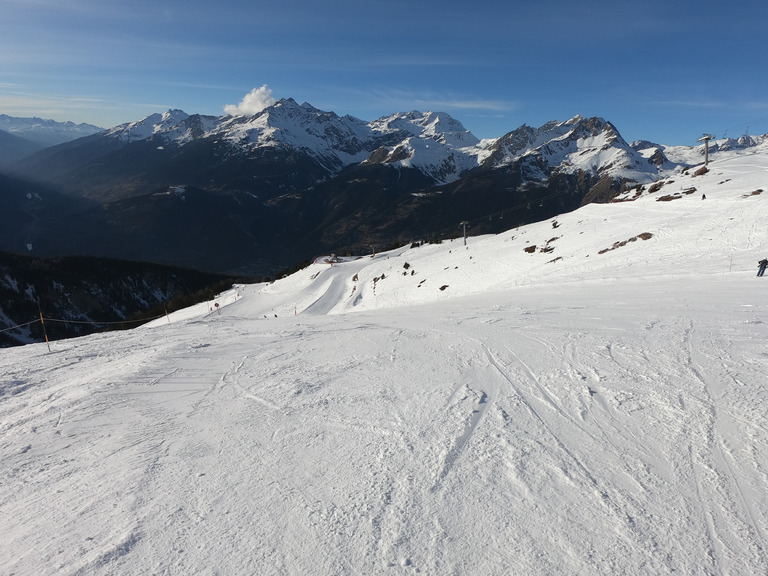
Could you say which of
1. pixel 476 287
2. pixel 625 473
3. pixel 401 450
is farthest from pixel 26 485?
pixel 476 287

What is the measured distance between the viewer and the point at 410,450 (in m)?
5.58

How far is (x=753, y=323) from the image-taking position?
968 centimetres

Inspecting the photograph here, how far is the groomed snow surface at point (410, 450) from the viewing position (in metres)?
3.97

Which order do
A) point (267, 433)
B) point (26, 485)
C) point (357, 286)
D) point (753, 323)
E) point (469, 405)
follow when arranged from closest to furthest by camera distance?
1. point (26, 485)
2. point (267, 433)
3. point (469, 405)
4. point (753, 323)
5. point (357, 286)

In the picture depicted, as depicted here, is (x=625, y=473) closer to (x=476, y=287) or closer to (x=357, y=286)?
(x=476, y=287)

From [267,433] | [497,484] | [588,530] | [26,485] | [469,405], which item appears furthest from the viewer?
[469,405]

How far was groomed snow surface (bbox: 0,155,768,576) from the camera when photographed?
397cm

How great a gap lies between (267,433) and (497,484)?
366cm

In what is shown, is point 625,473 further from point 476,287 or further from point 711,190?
point 711,190

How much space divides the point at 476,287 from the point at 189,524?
27949 mm

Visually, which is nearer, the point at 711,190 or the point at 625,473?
the point at 625,473

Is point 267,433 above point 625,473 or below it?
above

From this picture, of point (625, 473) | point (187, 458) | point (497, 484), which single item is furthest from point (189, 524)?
point (625, 473)

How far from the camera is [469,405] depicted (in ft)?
Result: 22.5
